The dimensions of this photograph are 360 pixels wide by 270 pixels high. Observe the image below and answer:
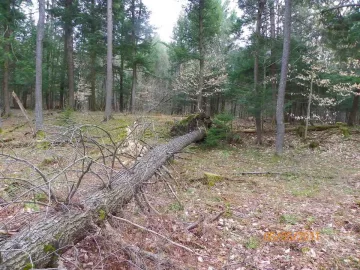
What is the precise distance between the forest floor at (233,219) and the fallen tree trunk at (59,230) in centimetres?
17

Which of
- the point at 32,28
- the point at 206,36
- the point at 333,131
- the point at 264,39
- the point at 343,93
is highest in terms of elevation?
the point at 32,28

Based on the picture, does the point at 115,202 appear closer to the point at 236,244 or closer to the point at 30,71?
the point at 236,244

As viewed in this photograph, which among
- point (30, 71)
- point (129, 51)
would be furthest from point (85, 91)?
point (30, 71)

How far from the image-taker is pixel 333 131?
12.6 meters

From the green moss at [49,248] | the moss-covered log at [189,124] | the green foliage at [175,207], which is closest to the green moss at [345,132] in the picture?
the moss-covered log at [189,124]

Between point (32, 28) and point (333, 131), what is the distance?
73.3ft

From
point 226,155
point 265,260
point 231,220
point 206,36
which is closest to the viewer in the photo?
point 265,260

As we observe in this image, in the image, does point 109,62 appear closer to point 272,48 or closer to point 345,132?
point 272,48

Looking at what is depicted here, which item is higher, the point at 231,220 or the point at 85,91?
the point at 85,91

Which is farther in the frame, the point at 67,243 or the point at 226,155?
the point at 226,155

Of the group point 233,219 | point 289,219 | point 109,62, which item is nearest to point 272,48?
point 109,62

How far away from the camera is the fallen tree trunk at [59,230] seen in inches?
85.7

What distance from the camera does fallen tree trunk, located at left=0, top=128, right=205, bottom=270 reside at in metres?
2.18

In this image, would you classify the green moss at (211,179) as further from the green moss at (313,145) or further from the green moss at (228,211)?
the green moss at (313,145)
